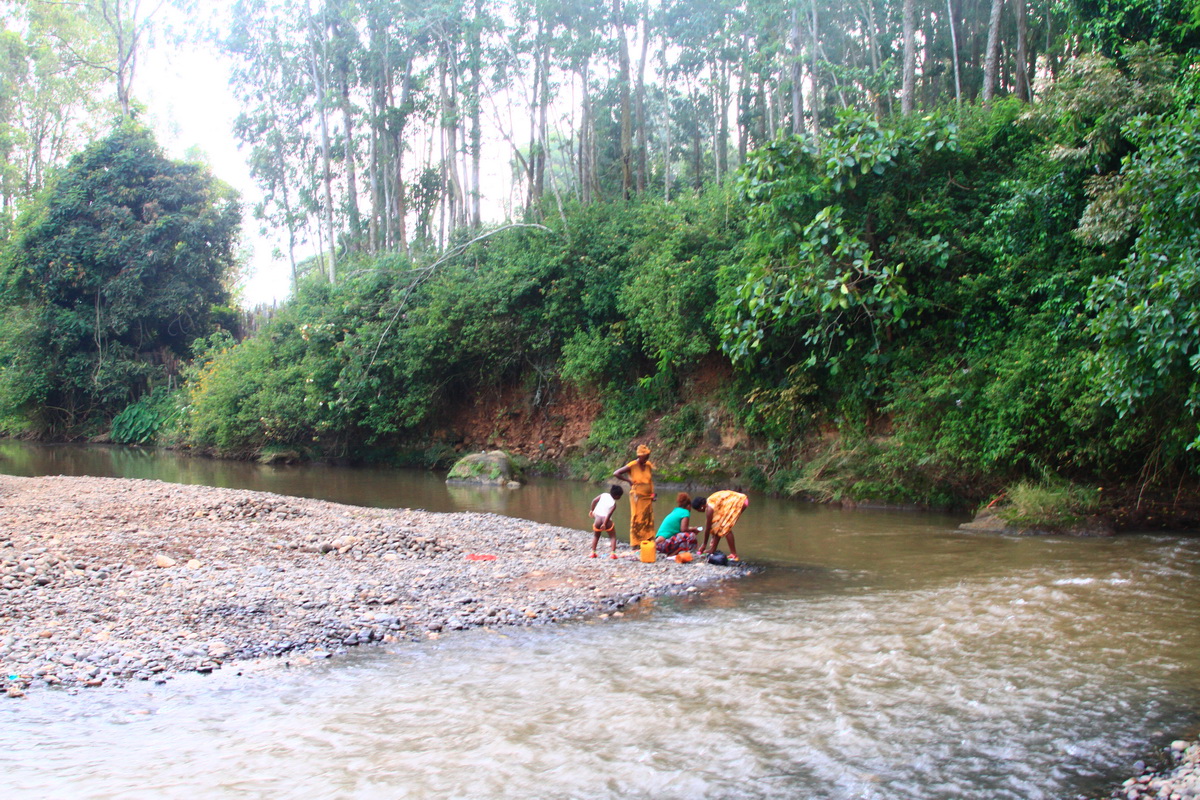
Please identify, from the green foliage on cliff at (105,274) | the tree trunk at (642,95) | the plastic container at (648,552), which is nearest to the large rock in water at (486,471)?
the tree trunk at (642,95)

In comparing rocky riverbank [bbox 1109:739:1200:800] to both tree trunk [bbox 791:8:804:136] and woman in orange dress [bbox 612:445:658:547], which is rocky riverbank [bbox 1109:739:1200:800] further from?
tree trunk [bbox 791:8:804:136]

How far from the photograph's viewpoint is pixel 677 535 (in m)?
10.6

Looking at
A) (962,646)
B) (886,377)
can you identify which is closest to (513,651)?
(962,646)

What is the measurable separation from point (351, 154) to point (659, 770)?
29.2 m

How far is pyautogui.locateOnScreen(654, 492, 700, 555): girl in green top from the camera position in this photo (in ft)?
34.7

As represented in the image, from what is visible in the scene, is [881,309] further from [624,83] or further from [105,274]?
[105,274]

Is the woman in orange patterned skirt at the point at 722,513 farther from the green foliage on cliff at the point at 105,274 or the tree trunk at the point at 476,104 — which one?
the green foliage on cliff at the point at 105,274

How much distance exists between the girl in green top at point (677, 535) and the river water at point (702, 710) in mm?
2216

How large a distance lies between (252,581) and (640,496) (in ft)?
15.1

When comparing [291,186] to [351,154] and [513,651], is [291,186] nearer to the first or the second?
[351,154]

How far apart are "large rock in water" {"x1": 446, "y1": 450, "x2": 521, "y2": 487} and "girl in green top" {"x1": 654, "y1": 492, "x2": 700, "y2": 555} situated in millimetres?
9787

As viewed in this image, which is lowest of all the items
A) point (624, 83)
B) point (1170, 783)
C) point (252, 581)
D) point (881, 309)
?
point (1170, 783)

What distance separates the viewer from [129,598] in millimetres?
7453

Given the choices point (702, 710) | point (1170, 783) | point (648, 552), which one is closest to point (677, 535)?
point (648, 552)
